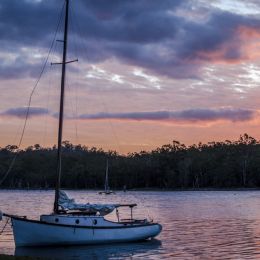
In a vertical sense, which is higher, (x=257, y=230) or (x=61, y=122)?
(x=61, y=122)

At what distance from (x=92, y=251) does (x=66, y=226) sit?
2.36 metres

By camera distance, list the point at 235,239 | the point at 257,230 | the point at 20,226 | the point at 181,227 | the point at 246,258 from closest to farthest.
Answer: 1. the point at 246,258
2. the point at 20,226
3. the point at 235,239
4. the point at 257,230
5. the point at 181,227

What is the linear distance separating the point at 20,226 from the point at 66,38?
1263 centimetres

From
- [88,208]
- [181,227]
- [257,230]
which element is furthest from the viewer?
[181,227]

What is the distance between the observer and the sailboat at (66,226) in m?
38.5

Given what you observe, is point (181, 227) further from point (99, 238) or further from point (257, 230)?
point (99, 238)

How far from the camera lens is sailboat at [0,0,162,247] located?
3847 centimetres

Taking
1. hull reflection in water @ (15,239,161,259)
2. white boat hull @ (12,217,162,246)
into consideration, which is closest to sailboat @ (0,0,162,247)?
white boat hull @ (12,217,162,246)

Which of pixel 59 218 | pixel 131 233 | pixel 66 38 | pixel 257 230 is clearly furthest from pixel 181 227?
pixel 66 38

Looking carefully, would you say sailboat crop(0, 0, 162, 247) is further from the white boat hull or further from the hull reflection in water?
the hull reflection in water

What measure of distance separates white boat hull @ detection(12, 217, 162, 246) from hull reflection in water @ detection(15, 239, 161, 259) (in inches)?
15.7

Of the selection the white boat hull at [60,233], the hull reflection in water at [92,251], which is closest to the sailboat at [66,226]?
the white boat hull at [60,233]

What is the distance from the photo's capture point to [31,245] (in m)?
38.9

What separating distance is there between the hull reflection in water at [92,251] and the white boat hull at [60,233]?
1.31 ft
